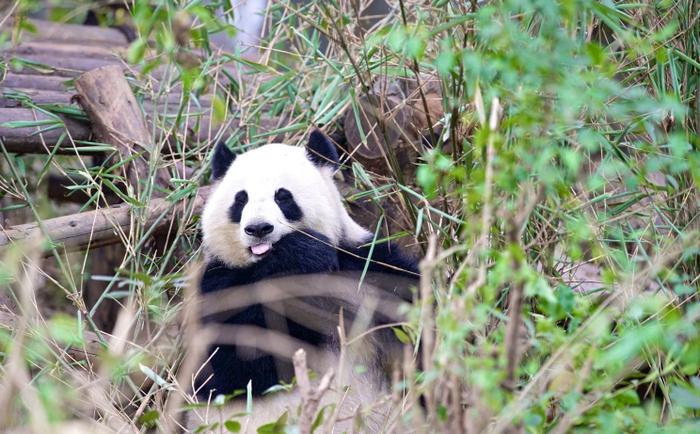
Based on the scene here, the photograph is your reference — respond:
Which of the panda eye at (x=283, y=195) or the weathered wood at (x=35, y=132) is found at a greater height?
the panda eye at (x=283, y=195)

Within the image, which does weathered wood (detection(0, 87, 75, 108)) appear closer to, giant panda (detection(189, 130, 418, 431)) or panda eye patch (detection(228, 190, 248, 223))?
giant panda (detection(189, 130, 418, 431))

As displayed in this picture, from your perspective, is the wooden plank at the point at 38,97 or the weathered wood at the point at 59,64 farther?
the weathered wood at the point at 59,64

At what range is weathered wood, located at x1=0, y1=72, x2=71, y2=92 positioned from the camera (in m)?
4.43

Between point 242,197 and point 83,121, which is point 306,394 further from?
point 83,121

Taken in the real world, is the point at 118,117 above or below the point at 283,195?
below

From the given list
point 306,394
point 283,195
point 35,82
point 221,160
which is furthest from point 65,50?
point 306,394

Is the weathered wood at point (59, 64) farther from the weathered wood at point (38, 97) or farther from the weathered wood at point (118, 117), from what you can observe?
the weathered wood at point (118, 117)

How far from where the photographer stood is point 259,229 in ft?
9.94

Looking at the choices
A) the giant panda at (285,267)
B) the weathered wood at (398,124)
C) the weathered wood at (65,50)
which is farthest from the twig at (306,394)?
the weathered wood at (65,50)

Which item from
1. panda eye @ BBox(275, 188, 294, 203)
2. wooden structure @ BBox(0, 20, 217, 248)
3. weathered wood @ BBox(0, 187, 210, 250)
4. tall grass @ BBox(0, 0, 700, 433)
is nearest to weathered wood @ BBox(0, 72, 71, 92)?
wooden structure @ BBox(0, 20, 217, 248)

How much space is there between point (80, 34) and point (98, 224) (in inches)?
90.7

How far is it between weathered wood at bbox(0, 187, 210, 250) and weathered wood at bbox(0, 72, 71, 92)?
39.9 inches

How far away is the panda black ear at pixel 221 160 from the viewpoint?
3.40 meters

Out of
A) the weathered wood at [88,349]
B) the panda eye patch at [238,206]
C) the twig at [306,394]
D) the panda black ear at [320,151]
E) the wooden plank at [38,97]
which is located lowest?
the weathered wood at [88,349]
